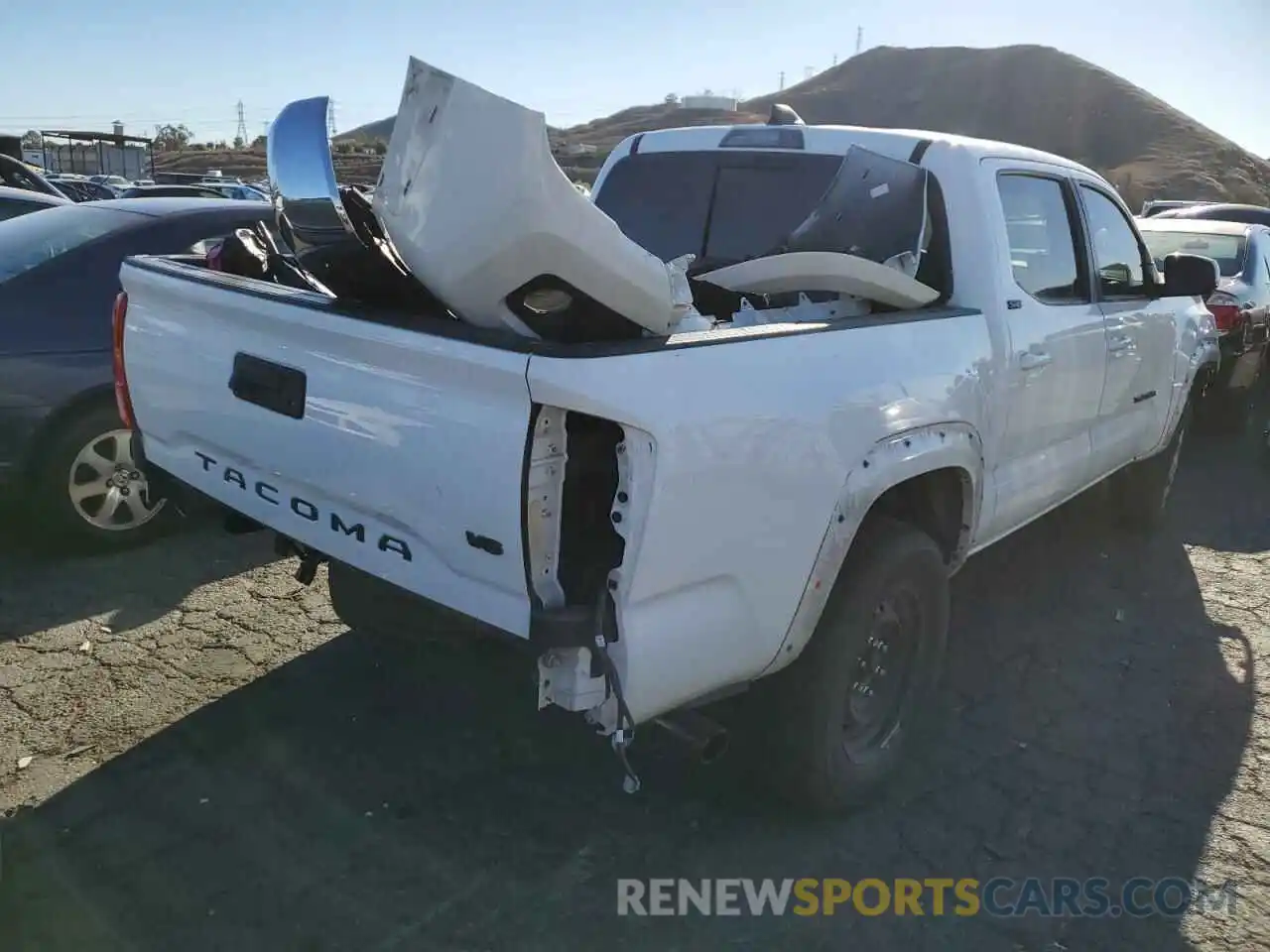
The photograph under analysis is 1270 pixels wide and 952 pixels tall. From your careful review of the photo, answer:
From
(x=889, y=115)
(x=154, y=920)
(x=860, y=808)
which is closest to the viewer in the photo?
(x=154, y=920)

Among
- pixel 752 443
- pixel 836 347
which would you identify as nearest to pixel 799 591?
pixel 752 443

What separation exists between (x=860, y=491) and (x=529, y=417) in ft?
3.35

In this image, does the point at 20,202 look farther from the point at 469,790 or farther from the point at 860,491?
the point at 860,491

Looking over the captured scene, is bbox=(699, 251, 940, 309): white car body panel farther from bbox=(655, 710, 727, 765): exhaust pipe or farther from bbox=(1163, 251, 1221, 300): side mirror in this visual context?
bbox=(1163, 251, 1221, 300): side mirror

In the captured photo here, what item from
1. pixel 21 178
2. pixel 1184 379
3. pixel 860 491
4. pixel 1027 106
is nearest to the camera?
pixel 860 491

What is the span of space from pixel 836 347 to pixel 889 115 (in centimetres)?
11160

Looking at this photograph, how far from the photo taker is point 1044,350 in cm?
395

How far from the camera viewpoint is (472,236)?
7.47 feet

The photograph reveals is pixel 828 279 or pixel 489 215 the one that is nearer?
pixel 489 215

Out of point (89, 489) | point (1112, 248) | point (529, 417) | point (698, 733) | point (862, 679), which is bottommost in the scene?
point (89, 489)

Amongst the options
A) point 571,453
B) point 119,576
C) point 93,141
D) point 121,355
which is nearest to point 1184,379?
point 571,453

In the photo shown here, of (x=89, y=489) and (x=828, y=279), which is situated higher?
(x=828, y=279)

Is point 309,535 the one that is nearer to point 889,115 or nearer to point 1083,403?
point 1083,403

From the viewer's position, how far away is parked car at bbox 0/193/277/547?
4.61m
